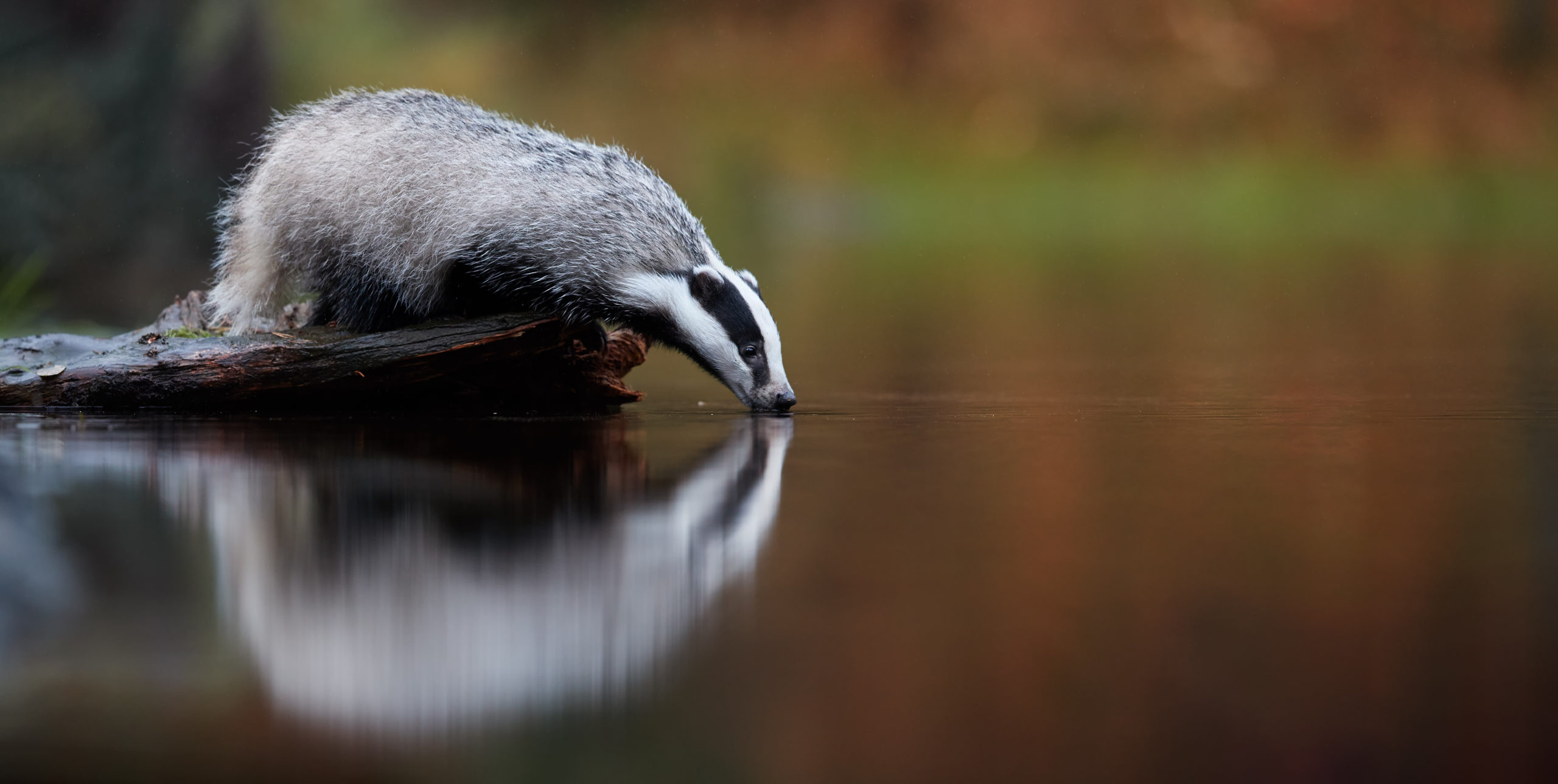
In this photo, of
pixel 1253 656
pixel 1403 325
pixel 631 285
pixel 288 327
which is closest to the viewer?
pixel 1253 656

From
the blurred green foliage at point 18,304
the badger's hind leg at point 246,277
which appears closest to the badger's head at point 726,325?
the badger's hind leg at point 246,277

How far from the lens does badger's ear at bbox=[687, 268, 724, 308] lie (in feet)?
14.5

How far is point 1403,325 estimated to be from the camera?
309 inches

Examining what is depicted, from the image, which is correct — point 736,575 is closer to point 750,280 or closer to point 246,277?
point 750,280

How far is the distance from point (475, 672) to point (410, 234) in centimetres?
312

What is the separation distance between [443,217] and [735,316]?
1.04 meters

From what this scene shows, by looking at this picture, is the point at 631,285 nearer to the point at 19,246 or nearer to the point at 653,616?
the point at 653,616

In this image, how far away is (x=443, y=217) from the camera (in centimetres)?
452

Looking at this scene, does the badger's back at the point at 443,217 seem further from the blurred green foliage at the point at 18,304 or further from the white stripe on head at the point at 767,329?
the blurred green foliage at the point at 18,304

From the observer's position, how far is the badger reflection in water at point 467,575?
1.70 meters

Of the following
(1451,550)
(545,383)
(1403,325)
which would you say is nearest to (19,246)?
(545,383)

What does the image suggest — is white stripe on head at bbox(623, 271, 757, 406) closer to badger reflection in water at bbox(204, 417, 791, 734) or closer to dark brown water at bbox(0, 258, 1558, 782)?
dark brown water at bbox(0, 258, 1558, 782)

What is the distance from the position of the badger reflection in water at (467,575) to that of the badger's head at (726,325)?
1.09 metres

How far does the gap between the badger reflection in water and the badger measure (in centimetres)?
117
